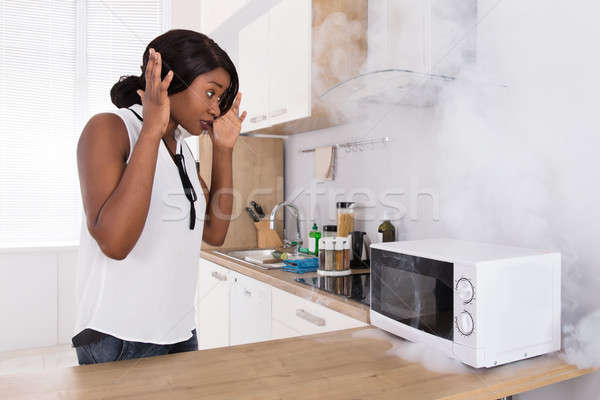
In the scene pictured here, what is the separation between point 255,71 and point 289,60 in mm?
412

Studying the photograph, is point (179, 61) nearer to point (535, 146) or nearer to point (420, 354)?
point (420, 354)

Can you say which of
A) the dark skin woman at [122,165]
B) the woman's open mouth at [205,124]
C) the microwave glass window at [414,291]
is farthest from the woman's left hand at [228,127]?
the microwave glass window at [414,291]

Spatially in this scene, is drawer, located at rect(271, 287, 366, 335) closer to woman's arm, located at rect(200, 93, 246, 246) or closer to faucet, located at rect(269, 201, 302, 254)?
woman's arm, located at rect(200, 93, 246, 246)

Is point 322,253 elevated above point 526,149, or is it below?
below

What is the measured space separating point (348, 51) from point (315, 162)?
2.64 feet

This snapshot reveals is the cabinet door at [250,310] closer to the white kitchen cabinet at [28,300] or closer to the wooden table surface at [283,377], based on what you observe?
the wooden table surface at [283,377]

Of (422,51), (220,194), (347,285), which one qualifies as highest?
(422,51)

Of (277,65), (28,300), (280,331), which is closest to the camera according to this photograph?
(280,331)

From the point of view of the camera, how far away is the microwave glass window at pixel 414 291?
106cm

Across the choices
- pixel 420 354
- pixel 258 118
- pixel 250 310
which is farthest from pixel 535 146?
pixel 258 118

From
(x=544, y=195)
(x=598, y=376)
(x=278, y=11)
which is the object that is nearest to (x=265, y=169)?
(x=278, y=11)

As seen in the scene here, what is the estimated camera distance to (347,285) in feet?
5.54

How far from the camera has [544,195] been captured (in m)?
1.35

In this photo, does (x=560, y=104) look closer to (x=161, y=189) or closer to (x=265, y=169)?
(x=161, y=189)
